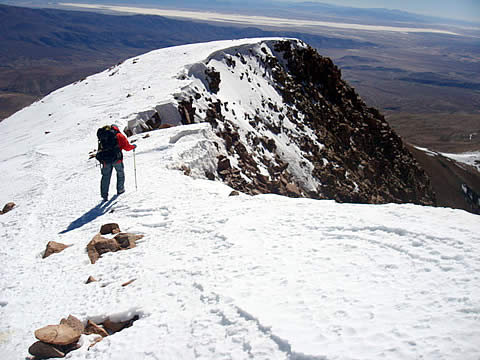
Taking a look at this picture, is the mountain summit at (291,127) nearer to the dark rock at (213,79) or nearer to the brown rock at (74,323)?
the dark rock at (213,79)

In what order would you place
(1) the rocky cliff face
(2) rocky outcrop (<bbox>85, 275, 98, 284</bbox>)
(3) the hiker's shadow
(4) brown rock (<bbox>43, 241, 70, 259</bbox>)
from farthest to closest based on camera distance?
(1) the rocky cliff face, (3) the hiker's shadow, (4) brown rock (<bbox>43, 241, 70, 259</bbox>), (2) rocky outcrop (<bbox>85, 275, 98, 284</bbox>)

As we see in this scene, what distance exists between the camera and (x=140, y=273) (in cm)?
668

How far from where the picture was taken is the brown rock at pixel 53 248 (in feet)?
25.3

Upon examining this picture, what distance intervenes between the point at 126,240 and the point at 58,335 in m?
2.98

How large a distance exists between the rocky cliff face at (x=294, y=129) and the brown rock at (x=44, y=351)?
1064 cm

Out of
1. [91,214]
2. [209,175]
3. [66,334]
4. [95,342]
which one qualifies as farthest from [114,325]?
[209,175]

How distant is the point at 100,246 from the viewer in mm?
7613

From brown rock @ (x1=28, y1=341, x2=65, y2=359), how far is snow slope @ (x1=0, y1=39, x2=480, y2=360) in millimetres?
308

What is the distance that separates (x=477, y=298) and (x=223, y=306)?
3501mm

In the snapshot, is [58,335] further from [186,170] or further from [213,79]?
[213,79]

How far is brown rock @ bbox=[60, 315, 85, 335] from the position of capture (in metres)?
5.33

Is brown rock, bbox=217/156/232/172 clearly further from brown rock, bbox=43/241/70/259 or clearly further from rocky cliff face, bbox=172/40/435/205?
brown rock, bbox=43/241/70/259

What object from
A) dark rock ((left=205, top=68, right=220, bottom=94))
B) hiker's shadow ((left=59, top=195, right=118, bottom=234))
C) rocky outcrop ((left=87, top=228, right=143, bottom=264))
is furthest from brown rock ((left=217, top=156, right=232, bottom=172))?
dark rock ((left=205, top=68, right=220, bottom=94))

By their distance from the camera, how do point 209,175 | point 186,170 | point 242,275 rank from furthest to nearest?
point 209,175
point 186,170
point 242,275
